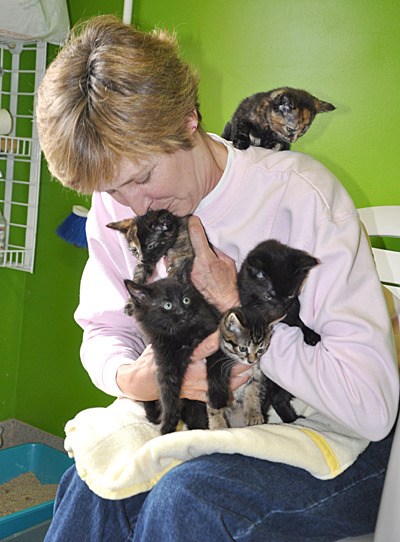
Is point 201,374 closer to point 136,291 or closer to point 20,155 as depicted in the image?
point 136,291

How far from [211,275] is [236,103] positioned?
1223mm

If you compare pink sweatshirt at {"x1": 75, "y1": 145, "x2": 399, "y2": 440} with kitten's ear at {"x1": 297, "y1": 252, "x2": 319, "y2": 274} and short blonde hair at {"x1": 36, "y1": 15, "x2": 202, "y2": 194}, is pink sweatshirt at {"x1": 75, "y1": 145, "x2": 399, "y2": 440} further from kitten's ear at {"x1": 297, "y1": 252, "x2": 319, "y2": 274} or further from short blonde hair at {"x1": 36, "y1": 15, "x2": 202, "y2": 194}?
short blonde hair at {"x1": 36, "y1": 15, "x2": 202, "y2": 194}

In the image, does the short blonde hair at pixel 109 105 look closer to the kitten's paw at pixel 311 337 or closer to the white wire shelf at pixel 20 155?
the kitten's paw at pixel 311 337

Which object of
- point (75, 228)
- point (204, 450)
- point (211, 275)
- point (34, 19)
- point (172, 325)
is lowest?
point (75, 228)

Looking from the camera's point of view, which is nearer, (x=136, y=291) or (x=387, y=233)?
(x=136, y=291)

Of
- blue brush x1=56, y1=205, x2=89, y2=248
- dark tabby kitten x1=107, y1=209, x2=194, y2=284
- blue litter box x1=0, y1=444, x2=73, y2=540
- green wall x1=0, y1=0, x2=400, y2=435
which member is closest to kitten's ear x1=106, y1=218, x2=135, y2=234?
dark tabby kitten x1=107, y1=209, x2=194, y2=284

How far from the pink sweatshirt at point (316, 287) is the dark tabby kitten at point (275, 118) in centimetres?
20

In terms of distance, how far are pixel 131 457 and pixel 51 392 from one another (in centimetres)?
203

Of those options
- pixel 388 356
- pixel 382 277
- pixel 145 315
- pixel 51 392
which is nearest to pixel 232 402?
pixel 145 315

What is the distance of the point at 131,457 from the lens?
1261 mm

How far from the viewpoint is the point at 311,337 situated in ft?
4.53

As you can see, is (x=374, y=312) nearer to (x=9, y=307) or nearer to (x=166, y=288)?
(x=166, y=288)

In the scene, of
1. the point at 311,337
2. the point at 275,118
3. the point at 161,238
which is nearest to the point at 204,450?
the point at 311,337

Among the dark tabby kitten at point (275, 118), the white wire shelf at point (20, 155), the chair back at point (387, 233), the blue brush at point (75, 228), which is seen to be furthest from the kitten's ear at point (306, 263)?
the white wire shelf at point (20, 155)
